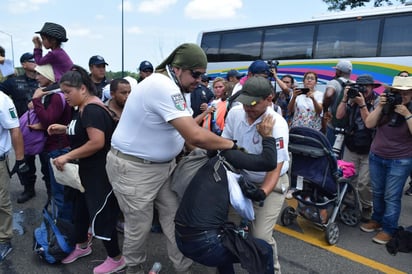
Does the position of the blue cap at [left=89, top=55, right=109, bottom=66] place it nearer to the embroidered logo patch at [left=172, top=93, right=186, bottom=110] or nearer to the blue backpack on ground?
the blue backpack on ground

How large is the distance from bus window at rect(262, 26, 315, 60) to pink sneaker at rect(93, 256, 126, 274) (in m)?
8.38

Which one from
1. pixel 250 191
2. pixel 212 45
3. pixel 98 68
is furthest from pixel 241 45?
pixel 250 191

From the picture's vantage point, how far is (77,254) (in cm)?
316

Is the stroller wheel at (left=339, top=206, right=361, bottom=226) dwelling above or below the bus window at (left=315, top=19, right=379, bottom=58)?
below

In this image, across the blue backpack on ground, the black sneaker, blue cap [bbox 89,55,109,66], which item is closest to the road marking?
the blue backpack on ground

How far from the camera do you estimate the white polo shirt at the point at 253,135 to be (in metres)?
2.38

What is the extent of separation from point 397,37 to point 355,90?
5.70 m

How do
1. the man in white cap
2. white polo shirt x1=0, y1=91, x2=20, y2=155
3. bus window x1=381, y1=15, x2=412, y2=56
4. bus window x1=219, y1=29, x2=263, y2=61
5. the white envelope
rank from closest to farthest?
1. the white envelope
2. white polo shirt x1=0, y1=91, x2=20, y2=155
3. the man in white cap
4. bus window x1=381, y1=15, x2=412, y2=56
5. bus window x1=219, y1=29, x2=263, y2=61

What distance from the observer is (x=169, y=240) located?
8.55 feet

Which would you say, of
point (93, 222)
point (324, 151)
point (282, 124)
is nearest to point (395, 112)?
point (324, 151)

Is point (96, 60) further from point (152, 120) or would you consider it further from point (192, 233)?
point (192, 233)

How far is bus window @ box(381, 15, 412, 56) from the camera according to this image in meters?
8.00

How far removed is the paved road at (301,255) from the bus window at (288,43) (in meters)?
6.83

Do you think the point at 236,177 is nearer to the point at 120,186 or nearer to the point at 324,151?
the point at 120,186
